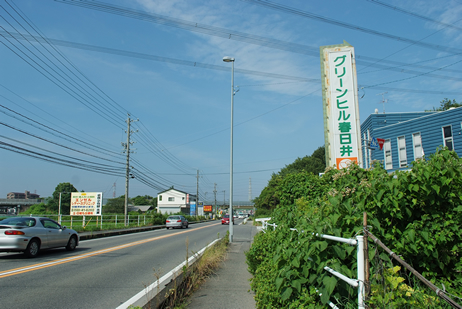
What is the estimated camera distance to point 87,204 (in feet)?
107

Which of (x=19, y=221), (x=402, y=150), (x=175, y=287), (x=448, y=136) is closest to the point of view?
(x=175, y=287)

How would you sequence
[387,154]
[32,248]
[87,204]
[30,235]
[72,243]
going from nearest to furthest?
[30,235] → [32,248] → [72,243] → [387,154] → [87,204]

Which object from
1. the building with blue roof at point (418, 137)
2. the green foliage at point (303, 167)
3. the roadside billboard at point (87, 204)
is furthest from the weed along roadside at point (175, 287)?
the green foliage at point (303, 167)

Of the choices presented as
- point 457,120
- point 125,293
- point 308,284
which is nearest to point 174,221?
point 457,120

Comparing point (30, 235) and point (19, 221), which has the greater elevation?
point (19, 221)

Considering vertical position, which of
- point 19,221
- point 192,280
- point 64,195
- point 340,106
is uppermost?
point 340,106

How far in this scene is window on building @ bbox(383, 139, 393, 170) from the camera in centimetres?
2095

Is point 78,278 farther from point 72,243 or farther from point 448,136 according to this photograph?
point 448,136

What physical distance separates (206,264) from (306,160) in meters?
55.1

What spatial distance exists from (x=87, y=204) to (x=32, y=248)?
2163 cm

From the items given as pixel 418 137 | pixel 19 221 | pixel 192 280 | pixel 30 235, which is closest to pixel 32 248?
pixel 30 235

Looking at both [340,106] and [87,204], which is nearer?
[340,106]

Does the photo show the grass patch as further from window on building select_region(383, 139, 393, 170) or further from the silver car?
window on building select_region(383, 139, 393, 170)

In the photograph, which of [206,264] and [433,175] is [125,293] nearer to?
[206,264]
